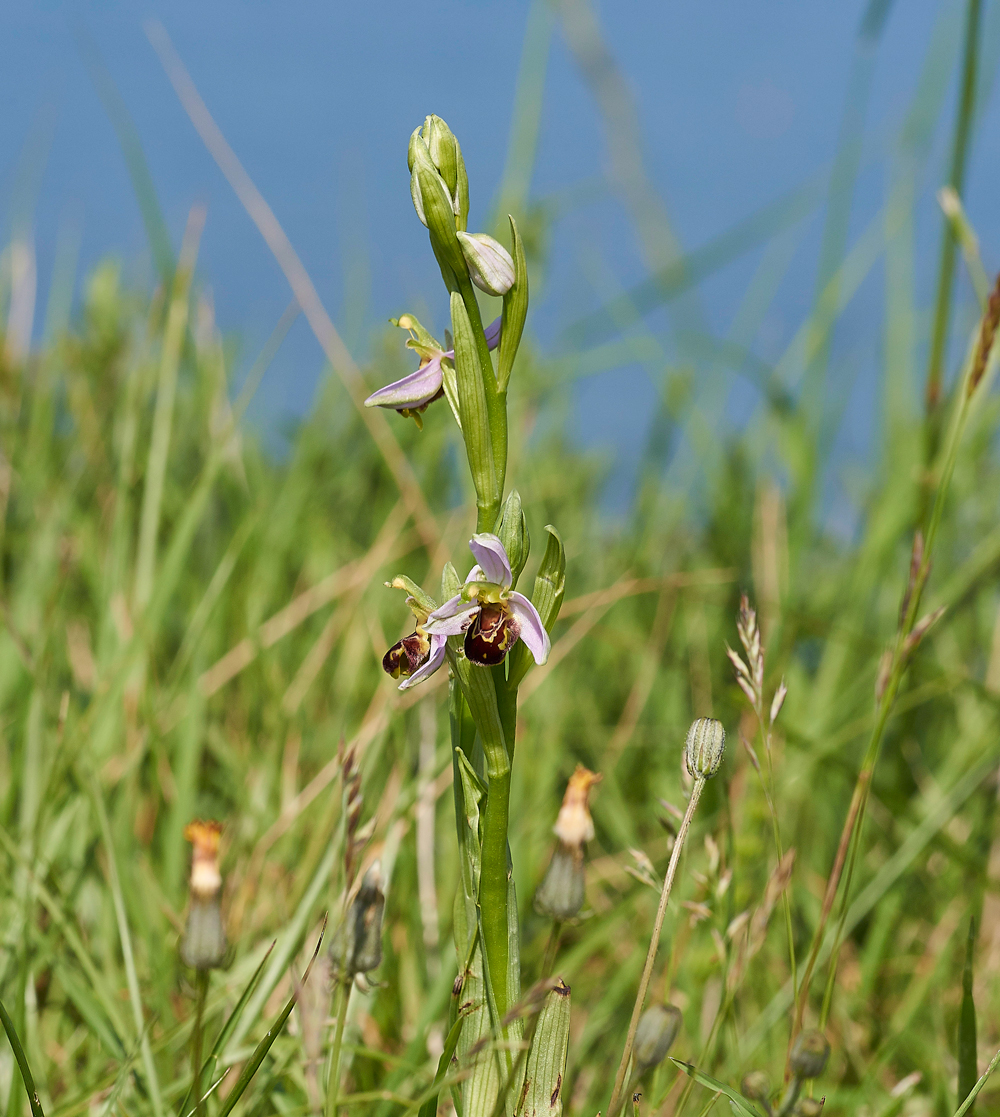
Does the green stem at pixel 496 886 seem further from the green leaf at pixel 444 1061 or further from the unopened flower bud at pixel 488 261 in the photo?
the unopened flower bud at pixel 488 261

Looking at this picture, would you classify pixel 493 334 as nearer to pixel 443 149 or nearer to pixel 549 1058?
pixel 443 149

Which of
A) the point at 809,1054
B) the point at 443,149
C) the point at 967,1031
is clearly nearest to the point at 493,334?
the point at 443,149

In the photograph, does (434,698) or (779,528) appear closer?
(434,698)

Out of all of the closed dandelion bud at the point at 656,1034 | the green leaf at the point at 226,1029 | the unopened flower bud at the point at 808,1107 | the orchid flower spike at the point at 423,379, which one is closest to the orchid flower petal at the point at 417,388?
the orchid flower spike at the point at 423,379

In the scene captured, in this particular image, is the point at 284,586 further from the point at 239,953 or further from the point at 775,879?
the point at 775,879

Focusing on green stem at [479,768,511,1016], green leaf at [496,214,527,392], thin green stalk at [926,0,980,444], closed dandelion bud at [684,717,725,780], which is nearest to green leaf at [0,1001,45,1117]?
green stem at [479,768,511,1016]

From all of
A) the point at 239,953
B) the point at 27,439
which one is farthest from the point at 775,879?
the point at 27,439
